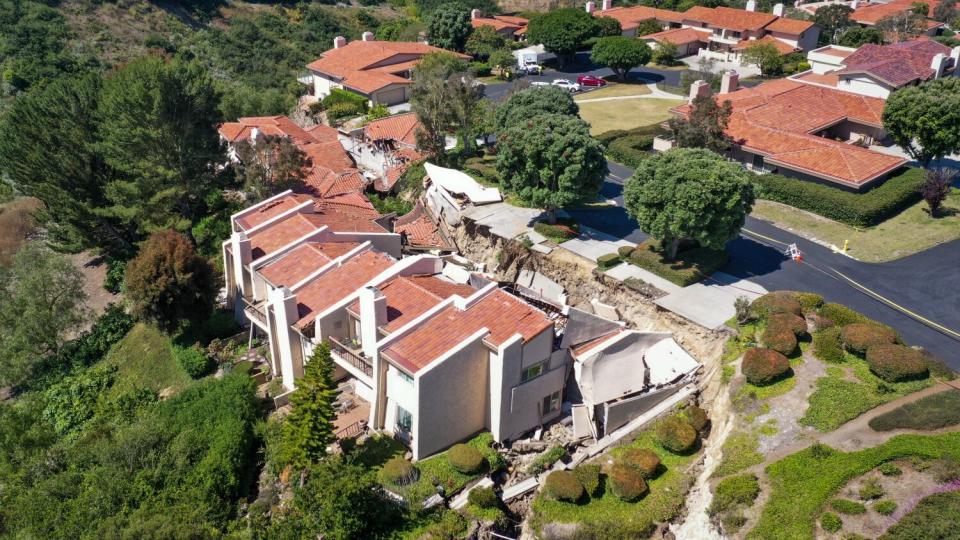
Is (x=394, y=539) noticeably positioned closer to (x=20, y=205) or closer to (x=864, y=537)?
(x=864, y=537)

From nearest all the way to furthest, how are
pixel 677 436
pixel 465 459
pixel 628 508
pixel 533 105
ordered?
pixel 628 508, pixel 465 459, pixel 677 436, pixel 533 105

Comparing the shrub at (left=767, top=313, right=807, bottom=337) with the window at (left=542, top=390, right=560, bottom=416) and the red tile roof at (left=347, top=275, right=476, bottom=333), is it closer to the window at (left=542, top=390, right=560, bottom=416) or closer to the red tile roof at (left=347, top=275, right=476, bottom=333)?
the window at (left=542, top=390, right=560, bottom=416)

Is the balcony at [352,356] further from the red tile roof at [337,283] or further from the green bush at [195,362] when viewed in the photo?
the green bush at [195,362]

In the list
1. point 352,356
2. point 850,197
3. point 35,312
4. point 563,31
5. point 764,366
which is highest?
point 563,31

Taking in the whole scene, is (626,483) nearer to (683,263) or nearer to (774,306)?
(774,306)

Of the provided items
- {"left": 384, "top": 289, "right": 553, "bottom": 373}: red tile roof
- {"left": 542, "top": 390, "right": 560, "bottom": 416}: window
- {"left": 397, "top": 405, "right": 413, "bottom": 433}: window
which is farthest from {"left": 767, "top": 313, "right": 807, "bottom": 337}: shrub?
{"left": 397, "top": 405, "right": 413, "bottom": 433}: window

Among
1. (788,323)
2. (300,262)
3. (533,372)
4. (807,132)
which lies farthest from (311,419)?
(807,132)

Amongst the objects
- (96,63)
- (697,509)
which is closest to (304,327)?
(697,509)
